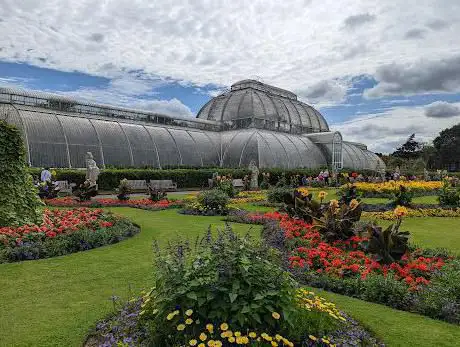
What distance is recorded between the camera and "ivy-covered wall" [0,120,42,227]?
8938 mm

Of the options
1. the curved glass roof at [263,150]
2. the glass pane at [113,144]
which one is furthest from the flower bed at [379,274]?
the curved glass roof at [263,150]

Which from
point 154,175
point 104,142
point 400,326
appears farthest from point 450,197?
point 104,142

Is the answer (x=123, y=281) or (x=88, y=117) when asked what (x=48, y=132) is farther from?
(x=123, y=281)

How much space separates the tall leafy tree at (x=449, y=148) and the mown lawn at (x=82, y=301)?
76422mm

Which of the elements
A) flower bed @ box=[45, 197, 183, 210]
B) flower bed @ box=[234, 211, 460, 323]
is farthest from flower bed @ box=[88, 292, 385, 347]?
flower bed @ box=[45, 197, 183, 210]

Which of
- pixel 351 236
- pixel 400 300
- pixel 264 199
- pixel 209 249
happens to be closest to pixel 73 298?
pixel 209 249

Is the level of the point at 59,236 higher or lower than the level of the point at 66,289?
higher

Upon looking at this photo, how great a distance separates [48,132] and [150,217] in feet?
60.6

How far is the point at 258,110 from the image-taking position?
47656mm

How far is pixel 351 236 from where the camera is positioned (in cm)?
859

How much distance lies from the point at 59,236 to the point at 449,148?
267 feet

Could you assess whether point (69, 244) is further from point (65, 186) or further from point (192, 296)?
point (65, 186)

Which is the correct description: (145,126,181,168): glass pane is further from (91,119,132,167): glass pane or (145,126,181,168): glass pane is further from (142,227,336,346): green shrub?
(142,227,336,346): green shrub

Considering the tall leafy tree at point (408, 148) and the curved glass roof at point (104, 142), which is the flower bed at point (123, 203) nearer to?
the curved glass roof at point (104, 142)
